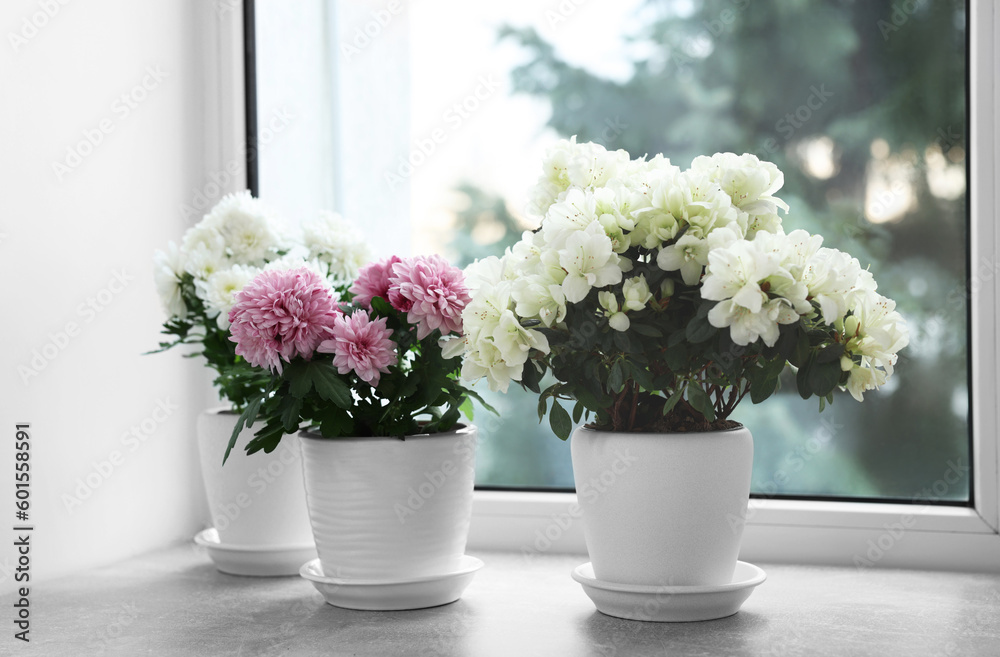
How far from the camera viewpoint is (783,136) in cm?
122

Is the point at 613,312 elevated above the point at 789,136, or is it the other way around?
the point at 789,136

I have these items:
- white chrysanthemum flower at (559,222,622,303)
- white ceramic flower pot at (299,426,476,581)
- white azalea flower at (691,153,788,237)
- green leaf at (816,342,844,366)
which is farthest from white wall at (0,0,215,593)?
green leaf at (816,342,844,366)

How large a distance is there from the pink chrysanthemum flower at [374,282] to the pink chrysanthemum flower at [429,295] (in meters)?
0.02

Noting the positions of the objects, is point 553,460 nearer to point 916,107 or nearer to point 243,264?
point 243,264

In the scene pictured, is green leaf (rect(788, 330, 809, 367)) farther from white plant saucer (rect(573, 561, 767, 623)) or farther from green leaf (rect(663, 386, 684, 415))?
white plant saucer (rect(573, 561, 767, 623))

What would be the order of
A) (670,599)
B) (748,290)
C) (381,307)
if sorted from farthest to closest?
(381,307), (670,599), (748,290)

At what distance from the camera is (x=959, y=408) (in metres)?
1.17

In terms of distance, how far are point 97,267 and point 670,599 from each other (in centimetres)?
83

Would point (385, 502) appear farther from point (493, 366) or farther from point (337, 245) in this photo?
point (337, 245)

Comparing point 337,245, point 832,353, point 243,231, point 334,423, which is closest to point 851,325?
point 832,353

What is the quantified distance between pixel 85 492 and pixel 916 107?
1.16m

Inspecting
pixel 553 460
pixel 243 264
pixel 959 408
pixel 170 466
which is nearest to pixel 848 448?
pixel 959 408

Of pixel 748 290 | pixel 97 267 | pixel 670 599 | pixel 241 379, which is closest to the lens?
pixel 748 290

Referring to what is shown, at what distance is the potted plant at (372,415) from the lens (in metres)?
0.92
